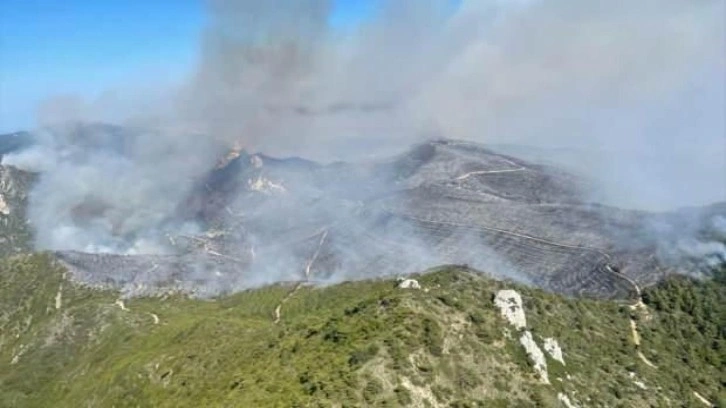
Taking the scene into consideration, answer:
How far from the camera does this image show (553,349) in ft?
482

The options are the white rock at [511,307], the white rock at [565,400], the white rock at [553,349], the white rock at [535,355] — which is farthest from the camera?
the white rock at [511,307]

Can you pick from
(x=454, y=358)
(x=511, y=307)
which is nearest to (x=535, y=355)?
(x=511, y=307)

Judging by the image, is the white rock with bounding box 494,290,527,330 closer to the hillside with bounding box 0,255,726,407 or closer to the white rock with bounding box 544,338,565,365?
the hillside with bounding box 0,255,726,407

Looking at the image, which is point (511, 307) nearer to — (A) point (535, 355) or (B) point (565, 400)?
(A) point (535, 355)

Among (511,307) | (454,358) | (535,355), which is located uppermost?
(454,358)

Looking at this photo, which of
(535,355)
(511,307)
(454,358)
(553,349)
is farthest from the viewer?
(511,307)

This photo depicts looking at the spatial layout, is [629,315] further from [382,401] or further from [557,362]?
[382,401]

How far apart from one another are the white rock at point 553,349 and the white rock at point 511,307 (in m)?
5.26

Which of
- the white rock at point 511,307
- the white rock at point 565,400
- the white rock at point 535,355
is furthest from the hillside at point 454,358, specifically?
the white rock at point 511,307

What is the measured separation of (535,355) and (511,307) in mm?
14458

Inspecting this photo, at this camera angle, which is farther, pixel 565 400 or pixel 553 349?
pixel 553 349

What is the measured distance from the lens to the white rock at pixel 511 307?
146125 millimetres

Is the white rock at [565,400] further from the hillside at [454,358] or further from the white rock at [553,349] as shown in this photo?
the white rock at [553,349]

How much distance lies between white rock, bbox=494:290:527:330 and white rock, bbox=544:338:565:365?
5.26 m
